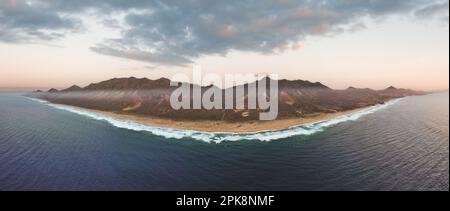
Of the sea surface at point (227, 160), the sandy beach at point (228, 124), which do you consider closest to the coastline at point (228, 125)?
the sandy beach at point (228, 124)

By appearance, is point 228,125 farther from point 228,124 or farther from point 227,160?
point 227,160

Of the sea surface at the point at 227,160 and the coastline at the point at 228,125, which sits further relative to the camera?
the coastline at the point at 228,125

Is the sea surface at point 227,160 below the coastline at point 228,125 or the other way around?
below

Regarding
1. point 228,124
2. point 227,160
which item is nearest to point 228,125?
point 228,124

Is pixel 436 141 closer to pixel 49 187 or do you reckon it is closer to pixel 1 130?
pixel 49 187

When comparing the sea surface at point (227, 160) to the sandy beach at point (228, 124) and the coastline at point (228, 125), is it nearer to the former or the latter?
the coastline at point (228, 125)

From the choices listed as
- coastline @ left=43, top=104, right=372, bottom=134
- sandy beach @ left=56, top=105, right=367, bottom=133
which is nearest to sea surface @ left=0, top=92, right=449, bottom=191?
coastline @ left=43, top=104, right=372, bottom=134

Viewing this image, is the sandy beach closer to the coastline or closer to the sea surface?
the coastline
